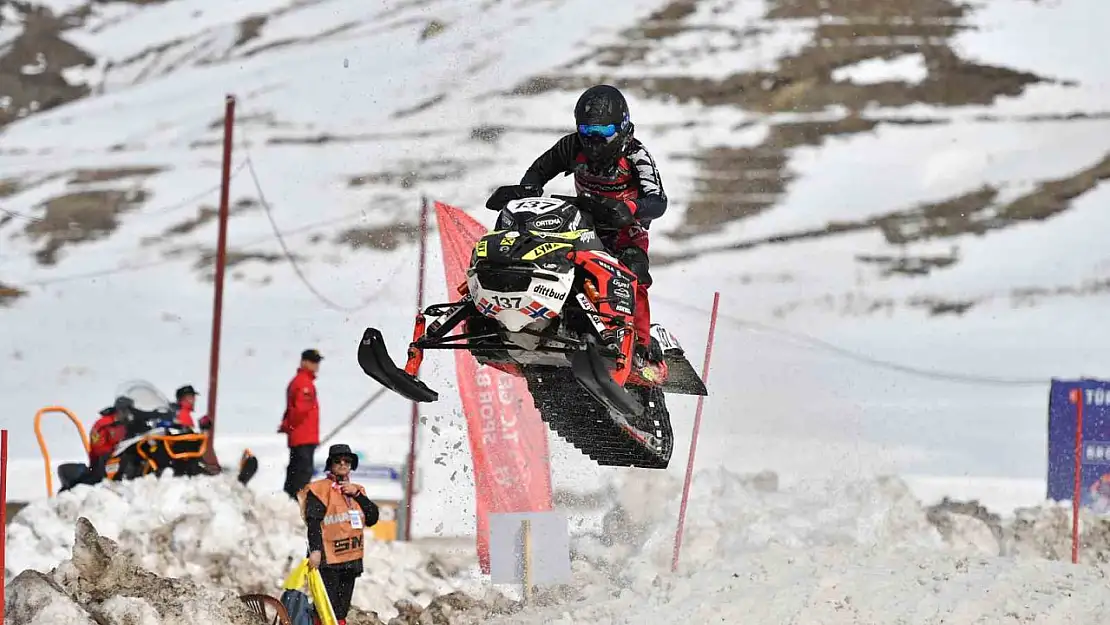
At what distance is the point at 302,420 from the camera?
11469 millimetres

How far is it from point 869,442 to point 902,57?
79.4ft

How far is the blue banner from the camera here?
11892 millimetres

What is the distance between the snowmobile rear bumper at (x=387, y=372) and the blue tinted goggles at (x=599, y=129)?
1590 mm

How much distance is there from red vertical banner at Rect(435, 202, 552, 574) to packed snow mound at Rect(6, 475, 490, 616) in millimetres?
759

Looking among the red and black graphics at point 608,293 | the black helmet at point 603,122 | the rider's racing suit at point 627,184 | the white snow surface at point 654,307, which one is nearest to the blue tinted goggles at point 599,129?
the black helmet at point 603,122

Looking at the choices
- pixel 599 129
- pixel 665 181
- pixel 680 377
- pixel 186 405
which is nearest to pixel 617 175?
pixel 599 129

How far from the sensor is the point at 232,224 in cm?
3309

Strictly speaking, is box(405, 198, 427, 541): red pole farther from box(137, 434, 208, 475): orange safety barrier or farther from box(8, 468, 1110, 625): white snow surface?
box(137, 434, 208, 475): orange safety barrier

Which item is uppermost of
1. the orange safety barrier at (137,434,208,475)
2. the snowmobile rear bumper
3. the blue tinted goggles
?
the blue tinted goggles

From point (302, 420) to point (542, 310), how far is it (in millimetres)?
4923

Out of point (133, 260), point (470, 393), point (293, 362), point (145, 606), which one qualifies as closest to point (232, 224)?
point (133, 260)

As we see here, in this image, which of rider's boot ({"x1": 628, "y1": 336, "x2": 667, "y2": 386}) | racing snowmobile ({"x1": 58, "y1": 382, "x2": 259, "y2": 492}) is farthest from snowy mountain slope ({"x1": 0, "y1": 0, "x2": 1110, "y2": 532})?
rider's boot ({"x1": 628, "y1": 336, "x2": 667, "y2": 386})

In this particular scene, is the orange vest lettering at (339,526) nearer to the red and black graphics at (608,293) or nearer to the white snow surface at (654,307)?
the white snow surface at (654,307)

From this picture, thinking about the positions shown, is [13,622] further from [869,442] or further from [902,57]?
[902,57]
